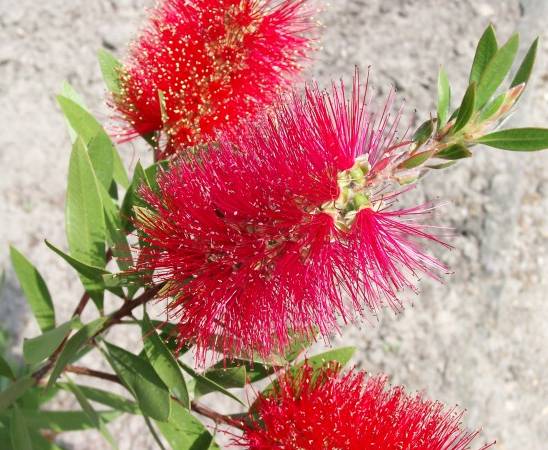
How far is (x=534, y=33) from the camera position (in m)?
2.93

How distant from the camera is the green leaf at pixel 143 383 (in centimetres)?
107

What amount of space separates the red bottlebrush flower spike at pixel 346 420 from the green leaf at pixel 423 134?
0.41 m

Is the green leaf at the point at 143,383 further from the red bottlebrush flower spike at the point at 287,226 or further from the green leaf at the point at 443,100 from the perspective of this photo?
the green leaf at the point at 443,100

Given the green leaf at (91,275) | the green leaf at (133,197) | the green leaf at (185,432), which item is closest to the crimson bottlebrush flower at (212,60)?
the green leaf at (133,197)

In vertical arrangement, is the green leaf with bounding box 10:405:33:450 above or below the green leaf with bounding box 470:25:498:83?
below

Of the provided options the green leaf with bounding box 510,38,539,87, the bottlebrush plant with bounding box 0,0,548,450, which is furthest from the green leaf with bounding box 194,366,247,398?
the green leaf with bounding box 510,38,539,87

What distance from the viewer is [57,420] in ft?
5.52

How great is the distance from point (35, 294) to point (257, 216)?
72 cm

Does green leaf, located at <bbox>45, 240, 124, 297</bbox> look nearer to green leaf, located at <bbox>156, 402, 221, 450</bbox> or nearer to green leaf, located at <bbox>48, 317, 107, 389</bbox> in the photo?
green leaf, located at <bbox>48, 317, 107, 389</bbox>

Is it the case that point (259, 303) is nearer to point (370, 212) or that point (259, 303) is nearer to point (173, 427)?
point (370, 212)

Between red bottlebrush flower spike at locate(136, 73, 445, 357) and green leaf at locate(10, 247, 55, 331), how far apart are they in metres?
0.54

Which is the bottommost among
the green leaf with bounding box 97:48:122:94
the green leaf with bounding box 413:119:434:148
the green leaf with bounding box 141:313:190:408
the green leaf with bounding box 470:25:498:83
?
the green leaf with bounding box 141:313:190:408

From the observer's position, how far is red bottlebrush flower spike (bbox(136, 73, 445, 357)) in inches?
33.9

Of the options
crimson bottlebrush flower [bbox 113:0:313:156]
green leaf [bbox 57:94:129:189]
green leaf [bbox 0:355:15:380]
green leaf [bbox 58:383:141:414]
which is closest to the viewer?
crimson bottlebrush flower [bbox 113:0:313:156]
